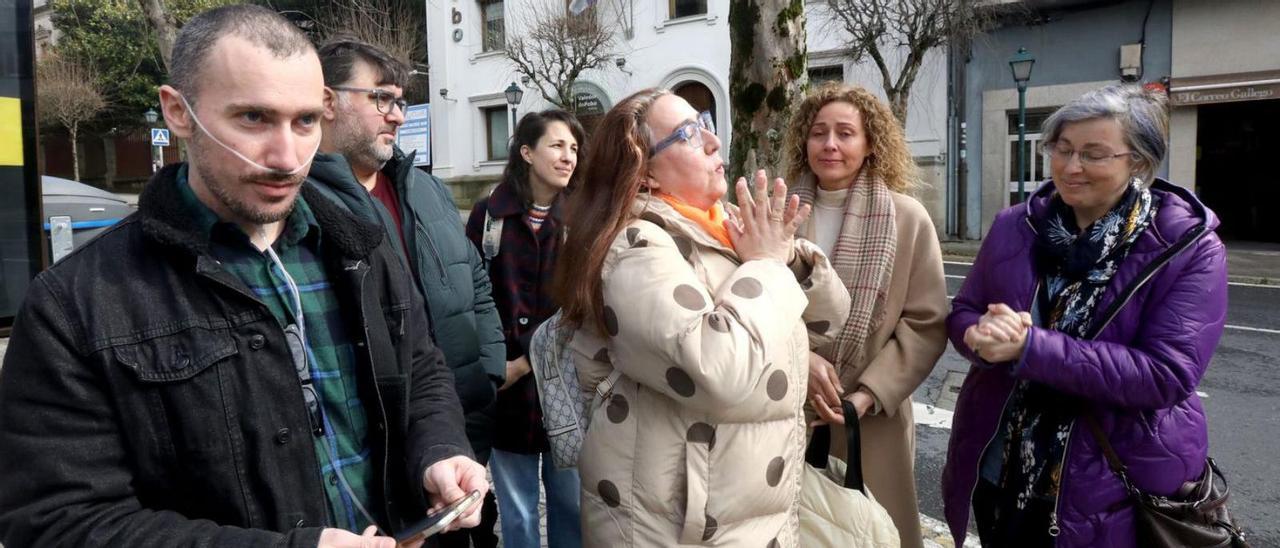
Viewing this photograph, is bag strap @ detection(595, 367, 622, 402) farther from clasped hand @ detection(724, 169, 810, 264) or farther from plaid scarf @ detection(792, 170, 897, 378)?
plaid scarf @ detection(792, 170, 897, 378)

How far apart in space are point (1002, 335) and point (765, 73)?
8.49ft

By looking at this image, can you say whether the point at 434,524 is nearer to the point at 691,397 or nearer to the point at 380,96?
the point at 691,397

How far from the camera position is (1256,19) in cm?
1380

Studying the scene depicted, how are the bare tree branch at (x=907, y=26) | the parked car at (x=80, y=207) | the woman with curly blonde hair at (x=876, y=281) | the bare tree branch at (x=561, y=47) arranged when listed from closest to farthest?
1. the woman with curly blonde hair at (x=876, y=281)
2. the parked car at (x=80, y=207)
3. the bare tree branch at (x=907, y=26)
4. the bare tree branch at (x=561, y=47)

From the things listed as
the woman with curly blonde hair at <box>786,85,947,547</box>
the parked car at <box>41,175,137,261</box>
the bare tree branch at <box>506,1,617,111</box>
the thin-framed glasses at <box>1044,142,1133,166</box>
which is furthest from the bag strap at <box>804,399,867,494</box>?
Answer: the bare tree branch at <box>506,1,617,111</box>

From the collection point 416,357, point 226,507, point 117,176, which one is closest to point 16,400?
point 226,507

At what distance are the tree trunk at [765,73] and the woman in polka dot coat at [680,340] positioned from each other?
2457mm

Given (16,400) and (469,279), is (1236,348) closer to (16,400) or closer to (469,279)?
(469,279)

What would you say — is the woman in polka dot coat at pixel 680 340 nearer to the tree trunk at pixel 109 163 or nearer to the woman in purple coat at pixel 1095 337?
the woman in purple coat at pixel 1095 337

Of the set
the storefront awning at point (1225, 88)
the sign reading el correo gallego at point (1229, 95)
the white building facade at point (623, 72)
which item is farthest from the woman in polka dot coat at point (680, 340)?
the sign reading el correo gallego at point (1229, 95)

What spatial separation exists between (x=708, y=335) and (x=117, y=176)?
37.8m

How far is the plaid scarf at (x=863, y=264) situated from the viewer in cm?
260

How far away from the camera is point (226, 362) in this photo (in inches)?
53.6

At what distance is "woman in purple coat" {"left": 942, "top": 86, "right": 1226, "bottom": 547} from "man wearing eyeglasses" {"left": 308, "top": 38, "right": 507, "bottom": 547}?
1.48 metres
